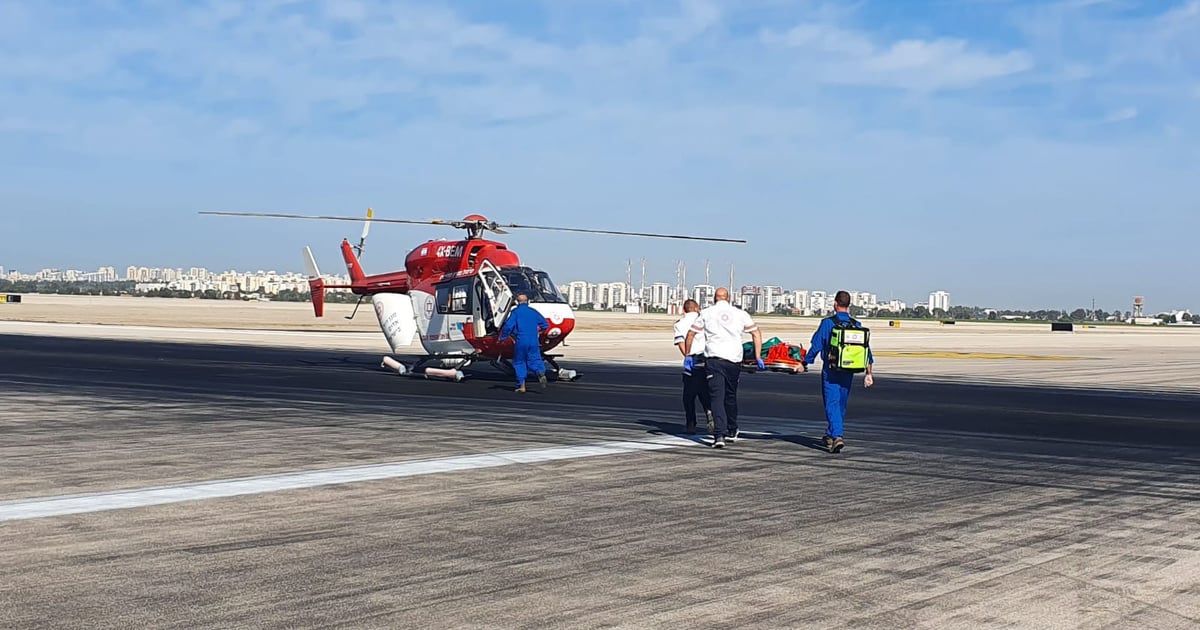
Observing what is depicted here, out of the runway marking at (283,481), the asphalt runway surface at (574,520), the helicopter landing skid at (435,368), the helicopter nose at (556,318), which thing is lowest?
the asphalt runway surface at (574,520)

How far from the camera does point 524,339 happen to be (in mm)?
21297

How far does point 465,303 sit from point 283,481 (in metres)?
14.1

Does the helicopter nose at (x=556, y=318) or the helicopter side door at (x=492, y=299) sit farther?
the helicopter side door at (x=492, y=299)

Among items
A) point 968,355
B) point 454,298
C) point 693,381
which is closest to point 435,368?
point 454,298

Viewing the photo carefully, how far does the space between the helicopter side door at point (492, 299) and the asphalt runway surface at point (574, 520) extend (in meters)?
6.11

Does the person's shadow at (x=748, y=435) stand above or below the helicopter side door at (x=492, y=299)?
below

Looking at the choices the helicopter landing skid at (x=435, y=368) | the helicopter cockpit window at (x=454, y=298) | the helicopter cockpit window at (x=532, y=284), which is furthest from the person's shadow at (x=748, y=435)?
the helicopter cockpit window at (x=454, y=298)

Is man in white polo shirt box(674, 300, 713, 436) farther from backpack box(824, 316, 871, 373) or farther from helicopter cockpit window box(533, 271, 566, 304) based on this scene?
helicopter cockpit window box(533, 271, 566, 304)

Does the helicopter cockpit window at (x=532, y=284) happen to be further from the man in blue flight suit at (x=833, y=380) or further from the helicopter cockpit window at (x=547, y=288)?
the man in blue flight suit at (x=833, y=380)

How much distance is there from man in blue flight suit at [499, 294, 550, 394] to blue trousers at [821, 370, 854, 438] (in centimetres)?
900

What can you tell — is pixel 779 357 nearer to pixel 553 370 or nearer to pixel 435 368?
pixel 553 370

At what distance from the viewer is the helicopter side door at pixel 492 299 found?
23.6 meters

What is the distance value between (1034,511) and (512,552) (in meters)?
4.58

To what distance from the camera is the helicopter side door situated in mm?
23562
